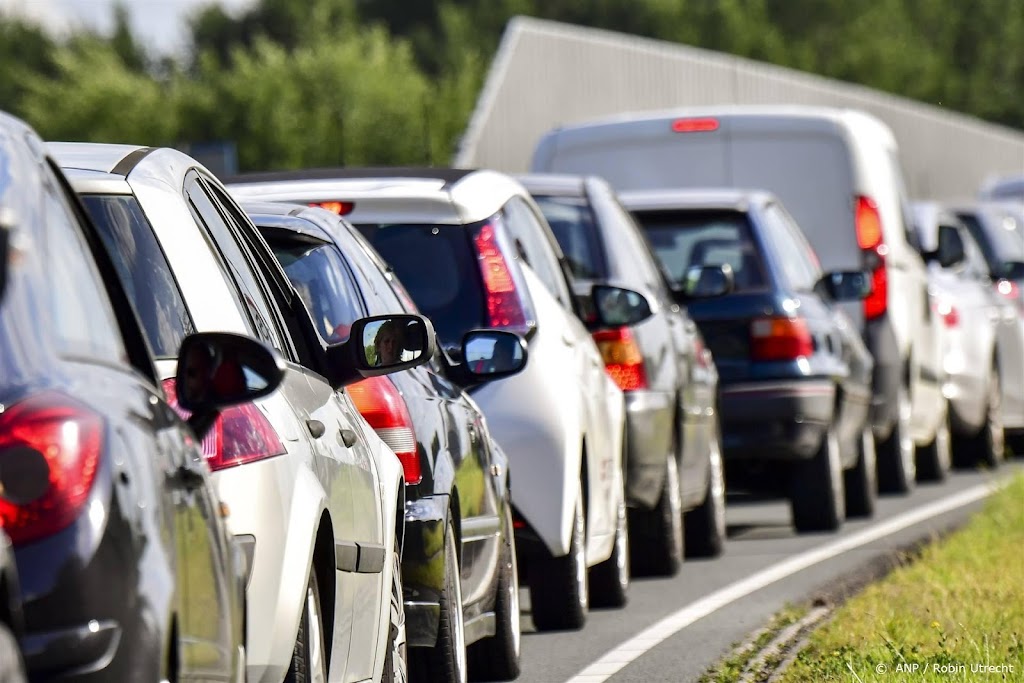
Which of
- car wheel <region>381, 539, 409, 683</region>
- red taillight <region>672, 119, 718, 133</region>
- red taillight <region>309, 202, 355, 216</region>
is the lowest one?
car wheel <region>381, 539, 409, 683</region>

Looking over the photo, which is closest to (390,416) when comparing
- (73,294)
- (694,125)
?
(73,294)

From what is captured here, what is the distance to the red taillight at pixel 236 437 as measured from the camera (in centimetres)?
446

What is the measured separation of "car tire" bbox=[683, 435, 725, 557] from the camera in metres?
12.9

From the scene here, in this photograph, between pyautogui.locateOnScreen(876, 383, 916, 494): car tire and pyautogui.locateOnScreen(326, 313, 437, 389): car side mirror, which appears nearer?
pyautogui.locateOnScreen(326, 313, 437, 389): car side mirror

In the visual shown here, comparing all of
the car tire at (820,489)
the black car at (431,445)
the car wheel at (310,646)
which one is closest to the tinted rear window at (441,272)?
the black car at (431,445)

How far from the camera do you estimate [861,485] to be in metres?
15.3

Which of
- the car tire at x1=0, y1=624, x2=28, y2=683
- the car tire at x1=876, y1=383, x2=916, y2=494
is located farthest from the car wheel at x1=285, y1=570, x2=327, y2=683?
the car tire at x1=876, y1=383, x2=916, y2=494

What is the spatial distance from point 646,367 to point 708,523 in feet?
6.32

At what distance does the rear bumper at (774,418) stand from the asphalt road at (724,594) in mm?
487

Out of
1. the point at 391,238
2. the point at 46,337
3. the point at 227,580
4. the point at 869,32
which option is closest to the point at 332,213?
the point at 391,238

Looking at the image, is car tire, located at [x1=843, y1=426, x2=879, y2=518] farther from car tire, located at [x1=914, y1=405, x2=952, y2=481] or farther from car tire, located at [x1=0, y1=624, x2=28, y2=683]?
car tire, located at [x1=0, y1=624, x2=28, y2=683]

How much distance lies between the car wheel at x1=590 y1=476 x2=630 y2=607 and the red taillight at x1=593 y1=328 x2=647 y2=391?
23.5 inches

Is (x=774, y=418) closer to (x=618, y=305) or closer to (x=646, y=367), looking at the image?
(x=646, y=367)

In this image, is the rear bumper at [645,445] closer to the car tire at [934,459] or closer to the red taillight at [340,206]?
the red taillight at [340,206]
